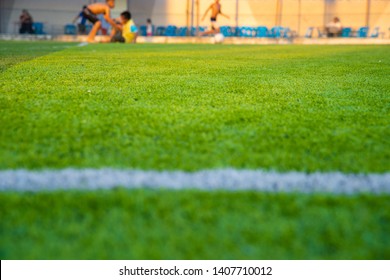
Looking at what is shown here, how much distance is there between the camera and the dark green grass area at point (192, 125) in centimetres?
178

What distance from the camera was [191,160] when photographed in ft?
5.77

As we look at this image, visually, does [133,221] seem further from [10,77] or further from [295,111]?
[10,77]

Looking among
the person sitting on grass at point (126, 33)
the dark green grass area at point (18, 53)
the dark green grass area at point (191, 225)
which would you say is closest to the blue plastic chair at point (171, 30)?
the person sitting on grass at point (126, 33)

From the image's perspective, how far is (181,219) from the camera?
1.27 metres

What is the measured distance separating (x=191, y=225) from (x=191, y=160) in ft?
1.77

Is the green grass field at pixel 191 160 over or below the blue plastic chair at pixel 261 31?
below

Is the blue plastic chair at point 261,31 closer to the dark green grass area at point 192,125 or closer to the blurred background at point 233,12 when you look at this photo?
the blurred background at point 233,12

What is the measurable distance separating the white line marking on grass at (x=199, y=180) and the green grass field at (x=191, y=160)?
55 mm

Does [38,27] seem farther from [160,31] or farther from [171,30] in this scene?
[171,30]

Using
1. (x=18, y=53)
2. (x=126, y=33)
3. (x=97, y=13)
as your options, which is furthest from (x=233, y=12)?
(x=18, y=53)

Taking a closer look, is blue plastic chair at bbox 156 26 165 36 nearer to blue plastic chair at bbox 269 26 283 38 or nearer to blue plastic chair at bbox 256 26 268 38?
blue plastic chair at bbox 256 26 268 38

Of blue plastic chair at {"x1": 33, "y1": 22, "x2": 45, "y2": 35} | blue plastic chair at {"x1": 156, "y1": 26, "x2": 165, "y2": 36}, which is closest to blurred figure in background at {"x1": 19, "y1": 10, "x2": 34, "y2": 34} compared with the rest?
blue plastic chair at {"x1": 33, "y1": 22, "x2": 45, "y2": 35}

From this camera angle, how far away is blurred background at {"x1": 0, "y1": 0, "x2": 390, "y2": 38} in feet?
90.7
